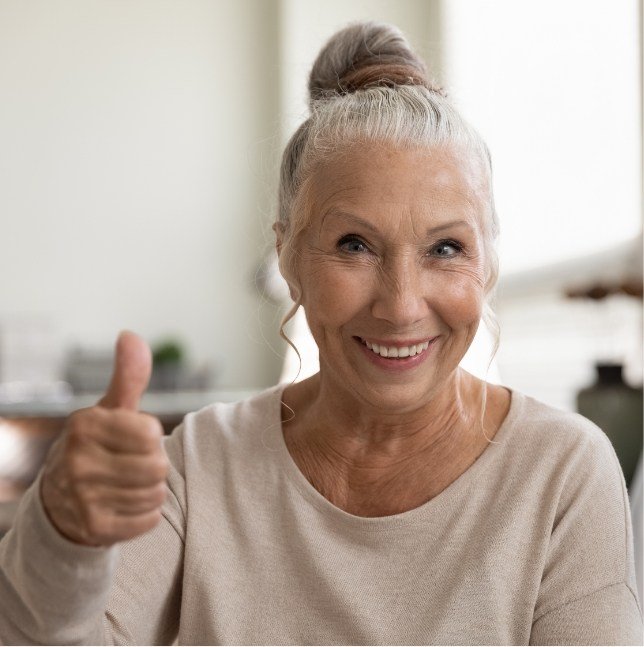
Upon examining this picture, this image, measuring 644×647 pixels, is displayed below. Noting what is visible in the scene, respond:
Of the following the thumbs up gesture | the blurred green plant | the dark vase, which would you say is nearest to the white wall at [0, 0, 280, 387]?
the blurred green plant

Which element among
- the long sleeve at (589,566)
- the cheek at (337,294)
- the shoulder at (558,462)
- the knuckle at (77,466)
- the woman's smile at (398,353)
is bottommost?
the long sleeve at (589,566)

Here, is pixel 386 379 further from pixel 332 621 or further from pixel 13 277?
pixel 13 277

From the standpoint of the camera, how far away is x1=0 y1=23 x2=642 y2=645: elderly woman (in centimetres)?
116

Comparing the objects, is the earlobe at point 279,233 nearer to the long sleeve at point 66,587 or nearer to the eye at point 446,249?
the eye at point 446,249

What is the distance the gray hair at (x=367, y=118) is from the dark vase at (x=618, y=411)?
617 millimetres

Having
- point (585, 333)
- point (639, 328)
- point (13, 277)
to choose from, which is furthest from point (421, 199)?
point (13, 277)

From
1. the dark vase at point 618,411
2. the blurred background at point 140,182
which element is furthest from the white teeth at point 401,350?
the blurred background at point 140,182

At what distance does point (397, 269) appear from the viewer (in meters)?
1.16

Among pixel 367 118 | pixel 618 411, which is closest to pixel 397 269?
pixel 367 118

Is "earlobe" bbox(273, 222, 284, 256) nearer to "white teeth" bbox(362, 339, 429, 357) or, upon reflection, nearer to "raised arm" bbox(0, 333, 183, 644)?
"white teeth" bbox(362, 339, 429, 357)

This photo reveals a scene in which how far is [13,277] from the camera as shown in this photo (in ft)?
23.0

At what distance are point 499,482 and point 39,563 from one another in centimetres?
61

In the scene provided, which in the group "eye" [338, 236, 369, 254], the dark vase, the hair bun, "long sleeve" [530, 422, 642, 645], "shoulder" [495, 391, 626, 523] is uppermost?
the hair bun

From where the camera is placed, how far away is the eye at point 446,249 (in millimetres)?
1188
